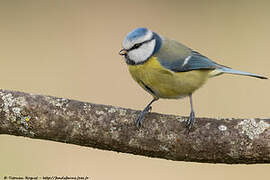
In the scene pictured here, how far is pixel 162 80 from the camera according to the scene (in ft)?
8.80

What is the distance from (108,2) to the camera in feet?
19.6

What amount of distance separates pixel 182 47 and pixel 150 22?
2.81 meters

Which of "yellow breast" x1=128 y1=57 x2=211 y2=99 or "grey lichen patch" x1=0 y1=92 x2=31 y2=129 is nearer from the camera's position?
"grey lichen patch" x1=0 y1=92 x2=31 y2=129

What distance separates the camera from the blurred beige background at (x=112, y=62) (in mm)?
3887

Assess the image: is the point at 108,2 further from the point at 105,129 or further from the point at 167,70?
the point at 105,129

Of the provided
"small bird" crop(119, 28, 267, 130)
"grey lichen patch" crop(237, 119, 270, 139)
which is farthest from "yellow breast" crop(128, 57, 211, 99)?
"grey lichen patch" crop(237, 119, 270, 139)

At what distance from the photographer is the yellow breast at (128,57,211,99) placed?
269 cm

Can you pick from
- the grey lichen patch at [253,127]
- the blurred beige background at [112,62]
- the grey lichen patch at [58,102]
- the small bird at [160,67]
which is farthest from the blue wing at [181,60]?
the blurred beige background at [112,62]

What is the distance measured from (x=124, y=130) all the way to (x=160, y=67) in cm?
61

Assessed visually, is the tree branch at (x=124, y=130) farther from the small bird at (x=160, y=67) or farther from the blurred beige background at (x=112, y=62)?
the blurred beige background at (x=112, y=62)

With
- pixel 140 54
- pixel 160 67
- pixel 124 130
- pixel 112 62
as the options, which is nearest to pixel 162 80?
pixel 160 67

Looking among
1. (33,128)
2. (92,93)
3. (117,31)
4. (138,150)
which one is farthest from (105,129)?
(117,31)

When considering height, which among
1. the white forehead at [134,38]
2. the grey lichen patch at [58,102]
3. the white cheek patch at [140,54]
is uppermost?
the white forehead at [134,38]

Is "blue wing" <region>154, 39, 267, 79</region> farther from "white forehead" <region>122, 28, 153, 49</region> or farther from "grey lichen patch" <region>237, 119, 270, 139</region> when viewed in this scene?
"grey lichen patch" <region>237, 119, 270, 139</region>
